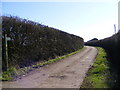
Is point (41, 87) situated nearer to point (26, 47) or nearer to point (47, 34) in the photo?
point (26, 47)

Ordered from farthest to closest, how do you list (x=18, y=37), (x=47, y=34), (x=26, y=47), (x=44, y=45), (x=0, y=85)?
(x=47, y=34), (x=44, y=45), (x=26, y=47), (x=18, y=37), (x=0, y=85)

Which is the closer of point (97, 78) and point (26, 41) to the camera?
point (97, 78)

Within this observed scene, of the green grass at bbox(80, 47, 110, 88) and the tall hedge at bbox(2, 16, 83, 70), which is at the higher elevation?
the tall hedge at bbox(2, 16, 83, 70)

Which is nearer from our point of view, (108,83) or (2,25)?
(108,83)

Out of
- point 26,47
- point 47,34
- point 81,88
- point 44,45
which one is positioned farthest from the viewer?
point 47,34

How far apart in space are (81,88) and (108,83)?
1.14 metres

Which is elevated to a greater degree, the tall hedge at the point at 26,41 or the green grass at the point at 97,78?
the tall hedge at the point at 26,41

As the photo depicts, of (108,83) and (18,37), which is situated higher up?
(18,37)

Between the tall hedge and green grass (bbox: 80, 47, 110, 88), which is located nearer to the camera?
green grass (bbox: 80, 47, 110, 88)

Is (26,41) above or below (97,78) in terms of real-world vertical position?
above

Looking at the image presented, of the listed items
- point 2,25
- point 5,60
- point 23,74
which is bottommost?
point 23,74

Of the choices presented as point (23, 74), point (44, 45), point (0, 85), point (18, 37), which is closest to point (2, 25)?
point (18, 37)

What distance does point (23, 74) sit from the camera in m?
7.83

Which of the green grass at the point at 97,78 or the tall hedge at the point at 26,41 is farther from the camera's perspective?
the tall hedge at the point at 26,41
